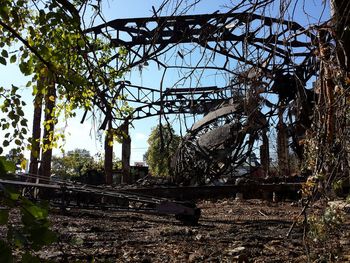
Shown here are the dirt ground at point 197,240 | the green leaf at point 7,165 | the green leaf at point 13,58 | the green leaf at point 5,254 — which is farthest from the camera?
the dirt ground at point 197,240

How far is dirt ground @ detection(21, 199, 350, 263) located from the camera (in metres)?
4.38

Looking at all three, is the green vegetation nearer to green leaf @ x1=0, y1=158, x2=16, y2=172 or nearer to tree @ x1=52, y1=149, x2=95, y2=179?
green leaf @ x1=0, y1=158, x2=16, y2=172

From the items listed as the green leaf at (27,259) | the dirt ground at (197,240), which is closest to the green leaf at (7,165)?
the green leaf at (27,259)

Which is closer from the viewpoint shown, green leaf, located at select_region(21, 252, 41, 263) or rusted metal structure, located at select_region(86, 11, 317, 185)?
green leaf, located at select_region(21, 252, 41, 263)

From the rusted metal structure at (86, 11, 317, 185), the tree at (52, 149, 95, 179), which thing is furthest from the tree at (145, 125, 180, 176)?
the tree at (52, 149, 95, 179)

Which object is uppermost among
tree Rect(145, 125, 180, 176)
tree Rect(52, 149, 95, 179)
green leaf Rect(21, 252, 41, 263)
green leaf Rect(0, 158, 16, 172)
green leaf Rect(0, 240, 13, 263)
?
tree Rect(52, 149, 95, 179)

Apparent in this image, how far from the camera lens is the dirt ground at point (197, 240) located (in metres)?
4.38

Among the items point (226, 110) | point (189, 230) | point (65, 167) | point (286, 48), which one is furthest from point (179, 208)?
point (65, 167)

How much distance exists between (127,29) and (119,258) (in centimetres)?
411

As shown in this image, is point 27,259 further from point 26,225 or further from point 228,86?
point 228,86

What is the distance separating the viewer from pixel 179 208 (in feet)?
24.1

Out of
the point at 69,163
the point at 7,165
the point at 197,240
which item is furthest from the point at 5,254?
the point at 69,163

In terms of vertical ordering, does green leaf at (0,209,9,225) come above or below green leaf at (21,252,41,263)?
above

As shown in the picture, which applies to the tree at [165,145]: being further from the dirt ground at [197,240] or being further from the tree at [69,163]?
the tree at [69,163]
